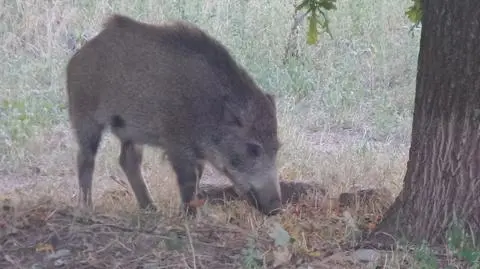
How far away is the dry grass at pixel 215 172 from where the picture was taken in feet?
14.3

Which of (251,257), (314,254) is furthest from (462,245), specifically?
(251,257)

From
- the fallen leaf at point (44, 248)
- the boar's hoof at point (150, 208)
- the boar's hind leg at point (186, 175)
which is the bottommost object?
the fallen leaf at point (44, 248)

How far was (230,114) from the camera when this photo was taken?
5.70 metres

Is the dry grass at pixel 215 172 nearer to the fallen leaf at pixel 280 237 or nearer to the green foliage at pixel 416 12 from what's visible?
the fallen leaf at pixel 280 237

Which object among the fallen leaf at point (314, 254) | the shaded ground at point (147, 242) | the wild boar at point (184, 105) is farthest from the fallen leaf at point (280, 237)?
the wild boar at point (184, 105)

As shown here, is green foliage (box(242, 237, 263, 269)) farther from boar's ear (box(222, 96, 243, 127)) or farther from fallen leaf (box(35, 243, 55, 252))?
boar's ear (box(222, 96, 243, 127))

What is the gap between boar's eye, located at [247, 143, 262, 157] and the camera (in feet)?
18.8

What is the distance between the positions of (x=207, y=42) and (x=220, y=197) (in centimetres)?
106

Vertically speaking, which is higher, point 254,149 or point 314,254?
point 254,149

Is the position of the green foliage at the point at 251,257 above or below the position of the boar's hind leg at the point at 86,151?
below

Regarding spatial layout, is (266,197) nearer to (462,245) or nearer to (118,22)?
(118,22)

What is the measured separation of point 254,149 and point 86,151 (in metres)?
1.13

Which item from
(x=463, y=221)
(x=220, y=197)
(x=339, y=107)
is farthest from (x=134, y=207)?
(x=339, y=107)

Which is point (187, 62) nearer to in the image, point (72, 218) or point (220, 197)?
point (220, 197)
